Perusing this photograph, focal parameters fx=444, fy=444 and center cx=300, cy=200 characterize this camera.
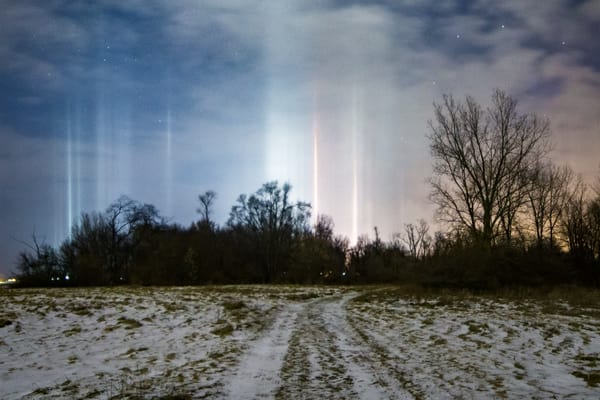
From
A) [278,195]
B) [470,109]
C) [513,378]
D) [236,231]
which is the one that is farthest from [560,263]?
[236,231]

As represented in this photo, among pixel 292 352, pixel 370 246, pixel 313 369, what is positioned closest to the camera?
pixel 313 369

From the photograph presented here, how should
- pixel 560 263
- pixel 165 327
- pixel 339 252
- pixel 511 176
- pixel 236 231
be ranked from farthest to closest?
pixel 339 252
pixel 236 231
pixel 511 176
pixel 560 263
pixel 165 327

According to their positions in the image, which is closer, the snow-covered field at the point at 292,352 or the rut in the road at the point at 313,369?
the rut in the road at the point at 313,369

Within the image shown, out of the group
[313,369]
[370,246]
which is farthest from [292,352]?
[370,246]

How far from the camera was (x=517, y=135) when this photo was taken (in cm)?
3522

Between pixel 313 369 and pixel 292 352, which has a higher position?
pixel 313 369

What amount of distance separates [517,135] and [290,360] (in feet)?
106

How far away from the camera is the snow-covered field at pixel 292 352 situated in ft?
23.5

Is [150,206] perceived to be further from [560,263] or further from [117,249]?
[560,263]

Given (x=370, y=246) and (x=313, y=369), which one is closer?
(x=313, y=369)

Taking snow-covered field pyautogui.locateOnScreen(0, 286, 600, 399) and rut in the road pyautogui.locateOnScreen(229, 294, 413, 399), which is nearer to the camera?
rut in the road pyautogui.locateOnScreen(229, 294, 413, 399)

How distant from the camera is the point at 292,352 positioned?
10312mm

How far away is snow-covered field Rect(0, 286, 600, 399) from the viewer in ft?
23.5

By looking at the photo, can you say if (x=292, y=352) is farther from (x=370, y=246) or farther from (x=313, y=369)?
(x=370, y=246)
